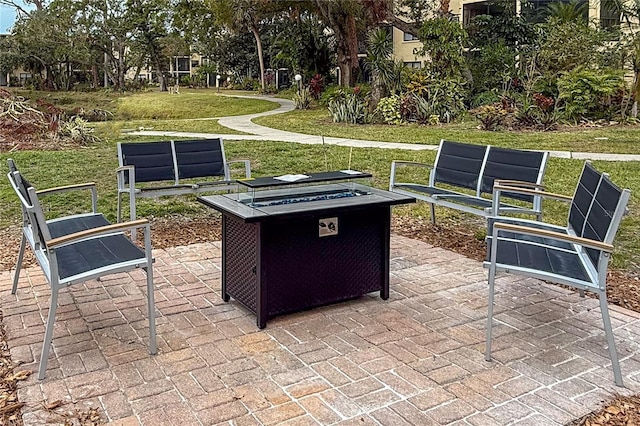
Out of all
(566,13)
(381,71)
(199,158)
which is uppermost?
(566,13)

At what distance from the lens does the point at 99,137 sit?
1266 centimetres

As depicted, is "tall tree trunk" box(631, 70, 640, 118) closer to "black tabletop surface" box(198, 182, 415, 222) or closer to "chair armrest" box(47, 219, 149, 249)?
"black tabletop surface" box(198, 182, 415, 222)

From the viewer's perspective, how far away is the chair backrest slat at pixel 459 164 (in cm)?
538

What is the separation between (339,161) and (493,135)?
165 inches

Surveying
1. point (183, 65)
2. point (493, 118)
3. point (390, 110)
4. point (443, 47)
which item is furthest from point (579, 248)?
point (183, 65)

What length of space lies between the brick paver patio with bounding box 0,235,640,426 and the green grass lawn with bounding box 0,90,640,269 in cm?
171

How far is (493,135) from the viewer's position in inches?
478

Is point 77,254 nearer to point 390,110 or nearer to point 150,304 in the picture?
point 150,304

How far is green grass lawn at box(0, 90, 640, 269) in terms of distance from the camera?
6.39 metres

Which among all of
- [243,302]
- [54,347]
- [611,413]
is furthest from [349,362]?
[54,347]

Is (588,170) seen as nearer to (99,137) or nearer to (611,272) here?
(611,272)

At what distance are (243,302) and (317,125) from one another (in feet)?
40.3

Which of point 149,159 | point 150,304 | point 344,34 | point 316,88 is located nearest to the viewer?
point 150,304

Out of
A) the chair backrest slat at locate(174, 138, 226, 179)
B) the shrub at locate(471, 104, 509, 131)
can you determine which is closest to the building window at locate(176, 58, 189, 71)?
the shrub at locate(471, 104, 509, 131)
